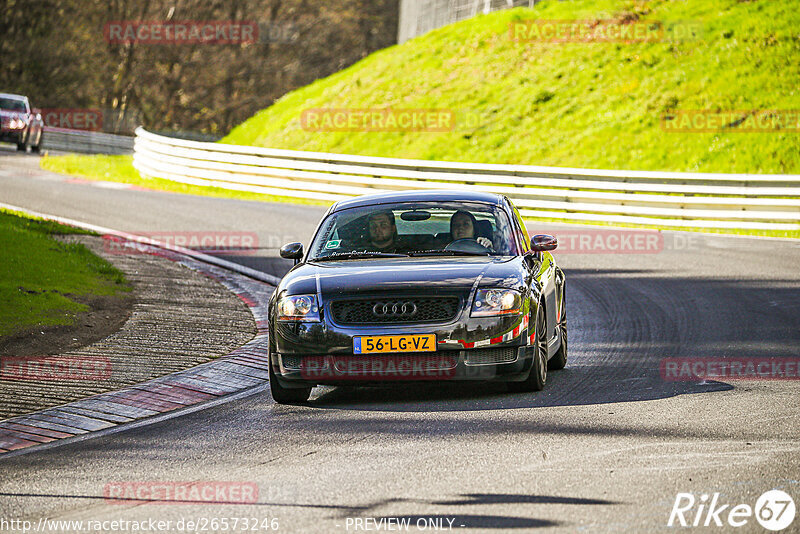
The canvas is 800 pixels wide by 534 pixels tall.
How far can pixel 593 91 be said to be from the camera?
3281 cm

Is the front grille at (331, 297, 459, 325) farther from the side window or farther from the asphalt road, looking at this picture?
the side window

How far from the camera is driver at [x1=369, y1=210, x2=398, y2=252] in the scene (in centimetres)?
941

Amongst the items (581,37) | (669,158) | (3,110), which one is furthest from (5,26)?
(669,158)

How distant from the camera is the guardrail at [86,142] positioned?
42.8 metres

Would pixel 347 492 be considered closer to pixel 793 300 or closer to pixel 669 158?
pixel 793 300

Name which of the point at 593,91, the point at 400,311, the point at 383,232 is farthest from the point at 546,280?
the point at 593,91

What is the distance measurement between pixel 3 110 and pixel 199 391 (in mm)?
32804

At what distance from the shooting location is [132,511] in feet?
18.9

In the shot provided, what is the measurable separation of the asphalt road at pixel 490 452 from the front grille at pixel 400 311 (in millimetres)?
617

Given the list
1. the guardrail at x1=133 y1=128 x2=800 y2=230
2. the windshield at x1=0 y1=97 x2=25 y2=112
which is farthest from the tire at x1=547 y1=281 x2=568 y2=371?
the windshield at x1=0 y1=97 x2=25 y2=112

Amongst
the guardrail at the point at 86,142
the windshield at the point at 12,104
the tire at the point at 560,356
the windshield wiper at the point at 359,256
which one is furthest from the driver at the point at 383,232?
the guardrail at the point at 86,142

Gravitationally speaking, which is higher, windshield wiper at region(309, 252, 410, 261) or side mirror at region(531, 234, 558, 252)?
side mirror at region(531, 234, 558, 252)

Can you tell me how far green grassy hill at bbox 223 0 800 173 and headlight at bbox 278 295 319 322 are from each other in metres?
19.9

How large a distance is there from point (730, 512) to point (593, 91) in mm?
28309
